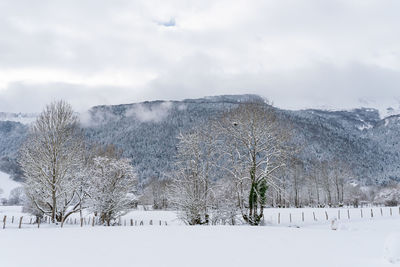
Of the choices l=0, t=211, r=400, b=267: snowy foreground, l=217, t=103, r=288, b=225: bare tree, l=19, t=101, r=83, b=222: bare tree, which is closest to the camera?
l=0, t=211, r=400, b=267: snowy foreground

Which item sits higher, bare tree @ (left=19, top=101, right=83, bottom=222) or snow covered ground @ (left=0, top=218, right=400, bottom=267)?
bare tree @ (left=19, top=101, right=83, bottom=222)

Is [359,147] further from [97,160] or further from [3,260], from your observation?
[3,260]

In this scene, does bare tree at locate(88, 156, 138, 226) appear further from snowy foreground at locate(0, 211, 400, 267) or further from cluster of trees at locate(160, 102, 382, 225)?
snowy foreground at locate(0, 211, 400, 267)

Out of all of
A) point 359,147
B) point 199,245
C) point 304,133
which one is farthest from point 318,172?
point 359,147

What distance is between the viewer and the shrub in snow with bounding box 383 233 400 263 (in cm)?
1023

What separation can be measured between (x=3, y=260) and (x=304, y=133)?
573 ft

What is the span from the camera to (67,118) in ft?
97.6

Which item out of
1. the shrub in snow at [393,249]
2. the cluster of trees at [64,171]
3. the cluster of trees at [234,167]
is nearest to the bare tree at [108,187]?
the cluster of trees at [64,171]

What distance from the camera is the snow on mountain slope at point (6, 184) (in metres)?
148

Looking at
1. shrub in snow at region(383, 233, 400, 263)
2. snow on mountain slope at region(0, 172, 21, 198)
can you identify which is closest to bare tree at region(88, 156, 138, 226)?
shrub in snow at region(383, 233, 400, 263)

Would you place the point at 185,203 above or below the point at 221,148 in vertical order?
below

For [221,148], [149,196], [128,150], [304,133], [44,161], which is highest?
[304,133]

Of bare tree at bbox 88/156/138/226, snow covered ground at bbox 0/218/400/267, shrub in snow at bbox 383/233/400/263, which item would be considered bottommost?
snow covered ground at bbox 0/218/400/267

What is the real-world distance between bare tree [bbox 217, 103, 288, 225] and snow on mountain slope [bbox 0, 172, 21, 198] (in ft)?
510
